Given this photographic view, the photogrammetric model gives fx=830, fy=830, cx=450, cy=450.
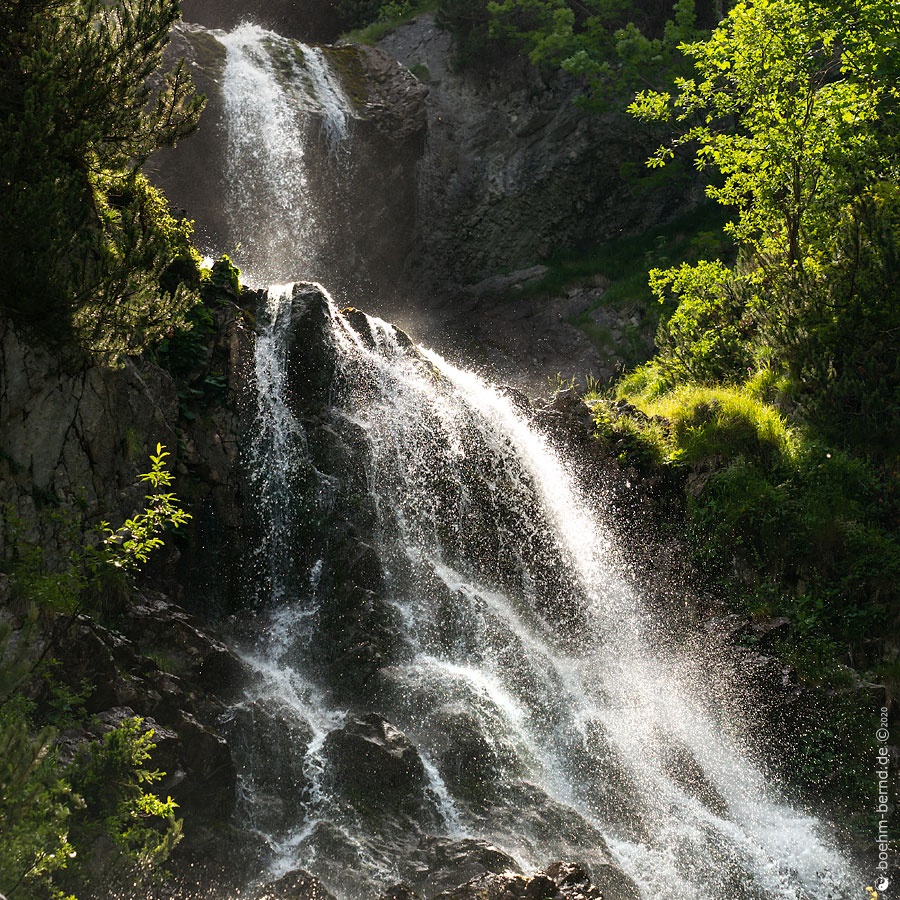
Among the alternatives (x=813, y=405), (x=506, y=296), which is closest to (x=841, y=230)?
(x=813, y=405)

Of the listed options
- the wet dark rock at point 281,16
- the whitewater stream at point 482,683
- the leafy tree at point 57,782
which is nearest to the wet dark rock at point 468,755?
the whitewater stream at point 482,683

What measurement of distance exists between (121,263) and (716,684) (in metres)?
9.15

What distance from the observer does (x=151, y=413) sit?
10539 millimetres

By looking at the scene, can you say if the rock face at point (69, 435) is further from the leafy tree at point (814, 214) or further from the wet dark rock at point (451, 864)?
the leafy tree at point (814, 214)

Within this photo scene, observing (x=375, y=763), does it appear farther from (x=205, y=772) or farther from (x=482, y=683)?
(x=482, y=683)

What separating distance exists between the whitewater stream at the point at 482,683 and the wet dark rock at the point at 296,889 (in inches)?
15.2

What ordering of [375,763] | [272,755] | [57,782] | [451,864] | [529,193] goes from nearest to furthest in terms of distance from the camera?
[57,782], [451,864], [375,763], [272,755], [529,193]

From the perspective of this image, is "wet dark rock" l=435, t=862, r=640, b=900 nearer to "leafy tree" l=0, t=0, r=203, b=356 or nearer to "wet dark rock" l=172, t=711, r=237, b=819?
"wet dark rock" l=172, t=711, r=237, b=819

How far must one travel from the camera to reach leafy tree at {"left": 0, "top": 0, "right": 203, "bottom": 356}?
7.52 m

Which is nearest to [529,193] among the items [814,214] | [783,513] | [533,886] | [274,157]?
[274,157]

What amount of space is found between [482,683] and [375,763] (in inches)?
89.0

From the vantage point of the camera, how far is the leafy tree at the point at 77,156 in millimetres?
7516

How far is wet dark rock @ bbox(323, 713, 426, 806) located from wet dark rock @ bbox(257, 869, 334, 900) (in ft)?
4.37

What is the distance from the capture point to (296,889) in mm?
7262
